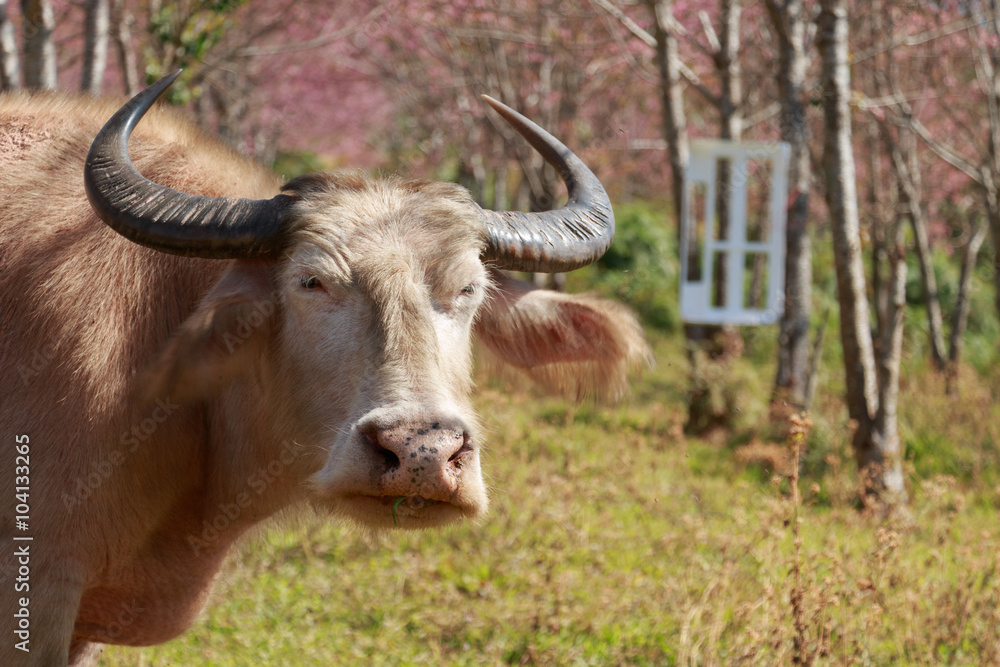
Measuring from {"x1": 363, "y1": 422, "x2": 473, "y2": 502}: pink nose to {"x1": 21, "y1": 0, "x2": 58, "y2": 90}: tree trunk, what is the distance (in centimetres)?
404

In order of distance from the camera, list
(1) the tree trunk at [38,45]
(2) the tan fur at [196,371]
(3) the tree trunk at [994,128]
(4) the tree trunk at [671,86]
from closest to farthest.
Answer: (2) the tan fur at [196,371] → (1) the tree trunk at [38,45] → (3) the tree trunk at [994,128] → (4) the tree trunk at [671,86]

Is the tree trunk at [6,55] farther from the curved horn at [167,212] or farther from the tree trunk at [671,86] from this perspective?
the tree trunk at [671,86]

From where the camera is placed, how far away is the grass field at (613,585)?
3.78m

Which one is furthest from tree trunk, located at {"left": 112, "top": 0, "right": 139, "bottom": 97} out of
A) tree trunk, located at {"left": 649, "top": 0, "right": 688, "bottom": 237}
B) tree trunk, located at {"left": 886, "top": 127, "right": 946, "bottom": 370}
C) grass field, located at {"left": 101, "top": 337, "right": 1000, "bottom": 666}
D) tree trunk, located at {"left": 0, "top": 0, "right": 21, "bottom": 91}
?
tree trunk, located at {"left": 886, "top": 127, "right": 946, "bottom": 370}

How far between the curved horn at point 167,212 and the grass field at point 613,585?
115cm

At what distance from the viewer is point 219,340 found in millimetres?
2844

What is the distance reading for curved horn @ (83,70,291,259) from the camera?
2.52m

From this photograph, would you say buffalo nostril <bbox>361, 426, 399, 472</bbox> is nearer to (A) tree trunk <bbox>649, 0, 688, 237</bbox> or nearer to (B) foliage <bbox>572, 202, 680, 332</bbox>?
(A) tree trunk <bbox>649, 0, 688, 237</bbox>

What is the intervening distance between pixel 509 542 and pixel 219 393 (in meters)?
2.76

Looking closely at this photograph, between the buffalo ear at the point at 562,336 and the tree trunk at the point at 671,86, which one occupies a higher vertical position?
the tree trunk at the point at 671,86

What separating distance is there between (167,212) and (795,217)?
671cm

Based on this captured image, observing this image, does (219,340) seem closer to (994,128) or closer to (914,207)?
(994,128)

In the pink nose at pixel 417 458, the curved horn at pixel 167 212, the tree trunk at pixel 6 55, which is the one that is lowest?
the pink nose at pixel 417 458

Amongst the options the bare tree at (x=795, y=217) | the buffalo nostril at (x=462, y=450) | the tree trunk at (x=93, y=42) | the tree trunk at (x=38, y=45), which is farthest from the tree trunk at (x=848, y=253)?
the tree trunk at (x=38, y=45)
